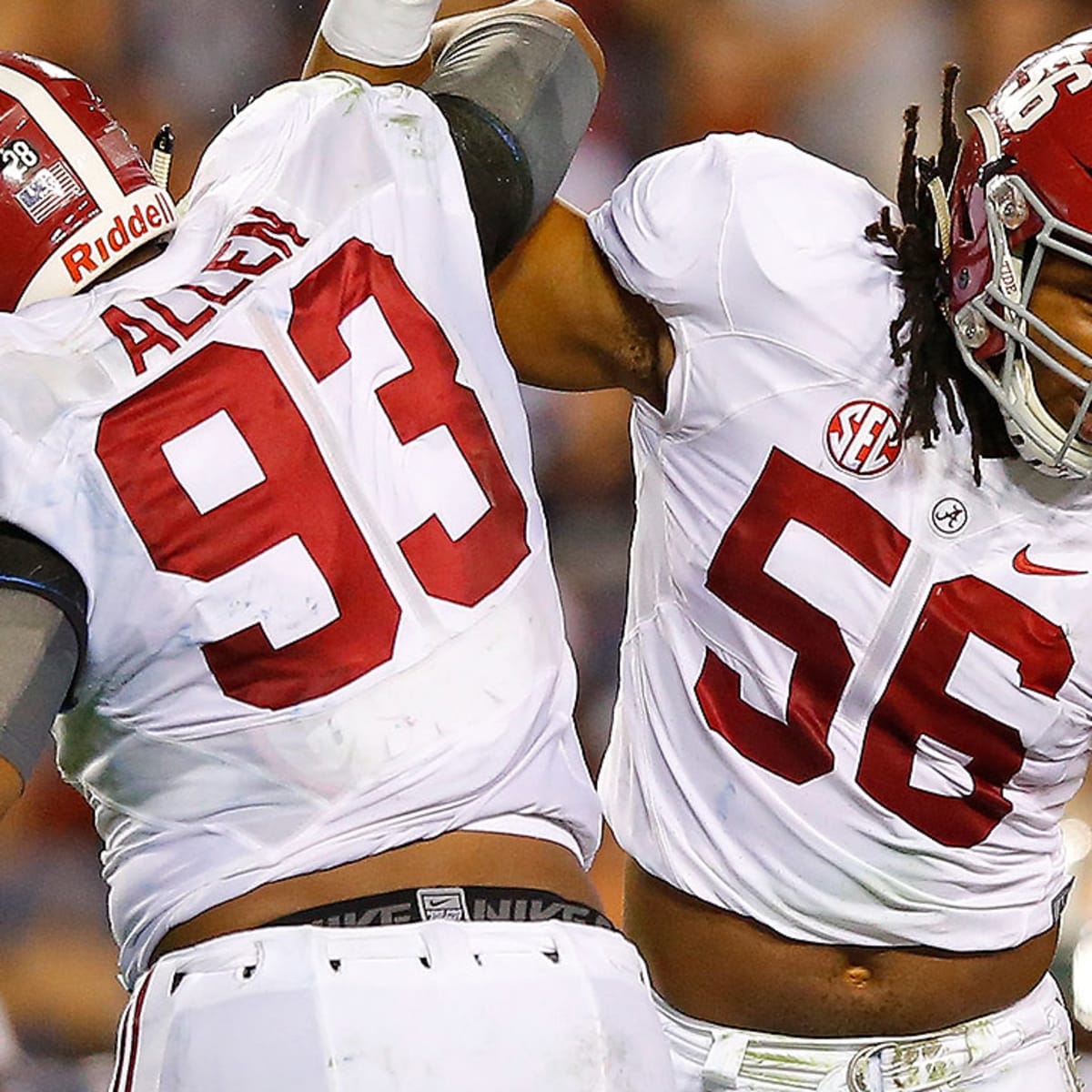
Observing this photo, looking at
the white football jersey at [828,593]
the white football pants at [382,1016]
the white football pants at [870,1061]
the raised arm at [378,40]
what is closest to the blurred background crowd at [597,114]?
the white football pants at [870,1061]

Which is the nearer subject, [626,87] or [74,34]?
[74,34]

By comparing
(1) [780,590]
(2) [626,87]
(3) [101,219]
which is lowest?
(2) [626,87]

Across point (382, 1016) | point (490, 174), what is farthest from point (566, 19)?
point (382, 1016)

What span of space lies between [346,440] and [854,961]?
0.75 meters

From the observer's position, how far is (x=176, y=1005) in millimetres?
1045

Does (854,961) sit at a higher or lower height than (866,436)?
lower

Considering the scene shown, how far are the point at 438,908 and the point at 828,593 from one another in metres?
0.56

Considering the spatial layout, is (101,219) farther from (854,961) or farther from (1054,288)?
(854,961)

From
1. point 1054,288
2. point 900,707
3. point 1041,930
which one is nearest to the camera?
point 1054,288

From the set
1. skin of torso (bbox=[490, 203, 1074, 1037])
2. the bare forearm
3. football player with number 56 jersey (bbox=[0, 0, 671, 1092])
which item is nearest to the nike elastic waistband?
football player with number 56 jersey (bbox=[0, 0, 671, 1092])

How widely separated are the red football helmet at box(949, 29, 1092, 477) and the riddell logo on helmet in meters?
0.63

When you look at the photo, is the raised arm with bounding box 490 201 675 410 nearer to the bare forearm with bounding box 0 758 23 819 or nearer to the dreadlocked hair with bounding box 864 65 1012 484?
the dreadlocked hair with bounding box 864 65 1012 484

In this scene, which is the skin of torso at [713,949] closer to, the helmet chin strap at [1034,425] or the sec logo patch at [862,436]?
the sec logo patch at [862,436]

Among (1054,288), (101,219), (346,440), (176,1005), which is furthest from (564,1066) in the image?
(1054,288)
